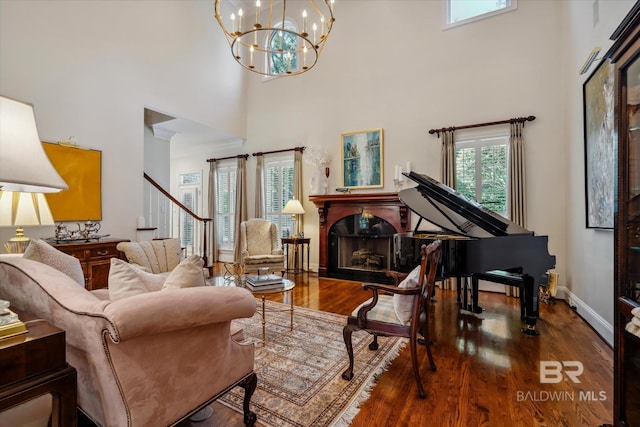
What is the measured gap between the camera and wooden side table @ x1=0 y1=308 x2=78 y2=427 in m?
0.87

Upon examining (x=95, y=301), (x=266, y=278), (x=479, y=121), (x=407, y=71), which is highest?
(x=407, y=71)

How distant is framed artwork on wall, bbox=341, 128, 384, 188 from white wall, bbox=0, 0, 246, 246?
289 cm

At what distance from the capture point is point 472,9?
15.6 feet

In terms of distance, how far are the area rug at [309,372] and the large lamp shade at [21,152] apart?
1618 millimetres

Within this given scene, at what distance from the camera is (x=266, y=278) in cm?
278

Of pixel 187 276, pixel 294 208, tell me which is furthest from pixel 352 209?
pixel 187 276

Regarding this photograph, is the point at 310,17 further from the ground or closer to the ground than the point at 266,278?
further from the ground

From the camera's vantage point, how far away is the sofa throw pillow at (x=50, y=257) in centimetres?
164

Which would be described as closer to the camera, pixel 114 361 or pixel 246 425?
pixel 114 361

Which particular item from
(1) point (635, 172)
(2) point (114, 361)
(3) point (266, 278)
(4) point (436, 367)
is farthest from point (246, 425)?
(1) point (635, 172)

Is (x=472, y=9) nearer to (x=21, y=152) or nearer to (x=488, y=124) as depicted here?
(x=488, y=124)

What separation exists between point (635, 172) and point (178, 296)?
207cm

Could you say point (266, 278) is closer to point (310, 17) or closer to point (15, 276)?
point (15, 276)

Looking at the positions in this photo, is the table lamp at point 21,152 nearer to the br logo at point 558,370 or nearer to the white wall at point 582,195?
the br logo at point 558,370
